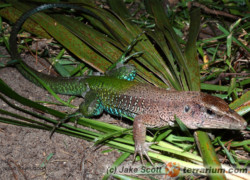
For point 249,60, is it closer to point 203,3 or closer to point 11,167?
point 203,3

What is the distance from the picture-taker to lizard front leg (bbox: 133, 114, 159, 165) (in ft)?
10.7

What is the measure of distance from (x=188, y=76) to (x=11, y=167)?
112 inches

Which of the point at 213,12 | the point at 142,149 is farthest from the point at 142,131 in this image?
the point at 213,12

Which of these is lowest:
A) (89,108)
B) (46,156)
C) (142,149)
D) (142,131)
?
(46,156)

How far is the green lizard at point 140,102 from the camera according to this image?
3.14m

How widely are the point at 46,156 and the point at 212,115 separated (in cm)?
236

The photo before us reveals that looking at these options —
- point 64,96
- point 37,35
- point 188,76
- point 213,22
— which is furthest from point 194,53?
point 37,35

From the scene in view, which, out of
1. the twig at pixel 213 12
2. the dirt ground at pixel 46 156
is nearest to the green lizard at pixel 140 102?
the dirt ground at pixel 46 156

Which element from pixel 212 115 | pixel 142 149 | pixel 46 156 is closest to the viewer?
pixel 212 115

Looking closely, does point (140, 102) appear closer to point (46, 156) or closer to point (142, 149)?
point (142, 149)

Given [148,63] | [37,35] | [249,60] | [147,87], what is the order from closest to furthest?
[147,87], [148,63], [249,60], [37,35]

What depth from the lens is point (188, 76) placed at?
373cm

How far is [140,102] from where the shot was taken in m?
3.64

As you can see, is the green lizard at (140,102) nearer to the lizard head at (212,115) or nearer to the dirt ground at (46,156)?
the lizard head at (212,115)
